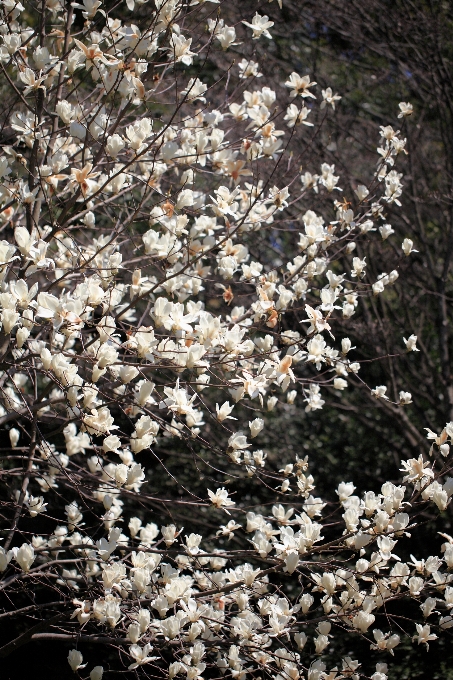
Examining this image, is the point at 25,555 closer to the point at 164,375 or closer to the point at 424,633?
the point at 164,375

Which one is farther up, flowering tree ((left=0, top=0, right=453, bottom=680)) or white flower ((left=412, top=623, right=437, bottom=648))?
flowering tree ((left=0, top=0, right=453, bottom=680))

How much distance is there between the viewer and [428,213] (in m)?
4.87

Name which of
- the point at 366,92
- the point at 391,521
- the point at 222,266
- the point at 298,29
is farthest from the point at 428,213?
the point at 391,521

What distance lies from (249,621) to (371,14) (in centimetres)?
439

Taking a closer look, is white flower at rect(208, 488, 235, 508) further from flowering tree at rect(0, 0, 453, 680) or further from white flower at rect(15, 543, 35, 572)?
white flower at rect(15, 543, 35, 572)

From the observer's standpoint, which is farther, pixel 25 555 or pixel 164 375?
pixel 164 375

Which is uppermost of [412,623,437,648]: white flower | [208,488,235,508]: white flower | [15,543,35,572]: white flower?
[208,488,235,508]: white flower

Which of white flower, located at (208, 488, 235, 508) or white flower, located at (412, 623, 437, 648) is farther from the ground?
white flower, located at (208, 488, 235, 508)

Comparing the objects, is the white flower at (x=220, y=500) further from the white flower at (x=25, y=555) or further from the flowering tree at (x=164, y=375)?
the white flower at (x=25, y=555)

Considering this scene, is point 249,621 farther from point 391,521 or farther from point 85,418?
point 85,418

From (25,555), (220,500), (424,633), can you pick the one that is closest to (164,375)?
(220,500)

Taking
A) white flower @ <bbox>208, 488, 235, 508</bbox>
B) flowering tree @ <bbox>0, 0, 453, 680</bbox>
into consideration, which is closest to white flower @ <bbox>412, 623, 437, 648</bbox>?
flowering tree @ <bbox>0, 0, 453, 680</bbox>

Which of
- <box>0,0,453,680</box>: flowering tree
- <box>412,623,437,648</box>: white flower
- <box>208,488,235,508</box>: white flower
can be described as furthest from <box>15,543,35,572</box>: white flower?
<box>412,623,437,648</box>: white flower

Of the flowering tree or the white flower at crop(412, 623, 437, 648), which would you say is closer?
the flowering tree
